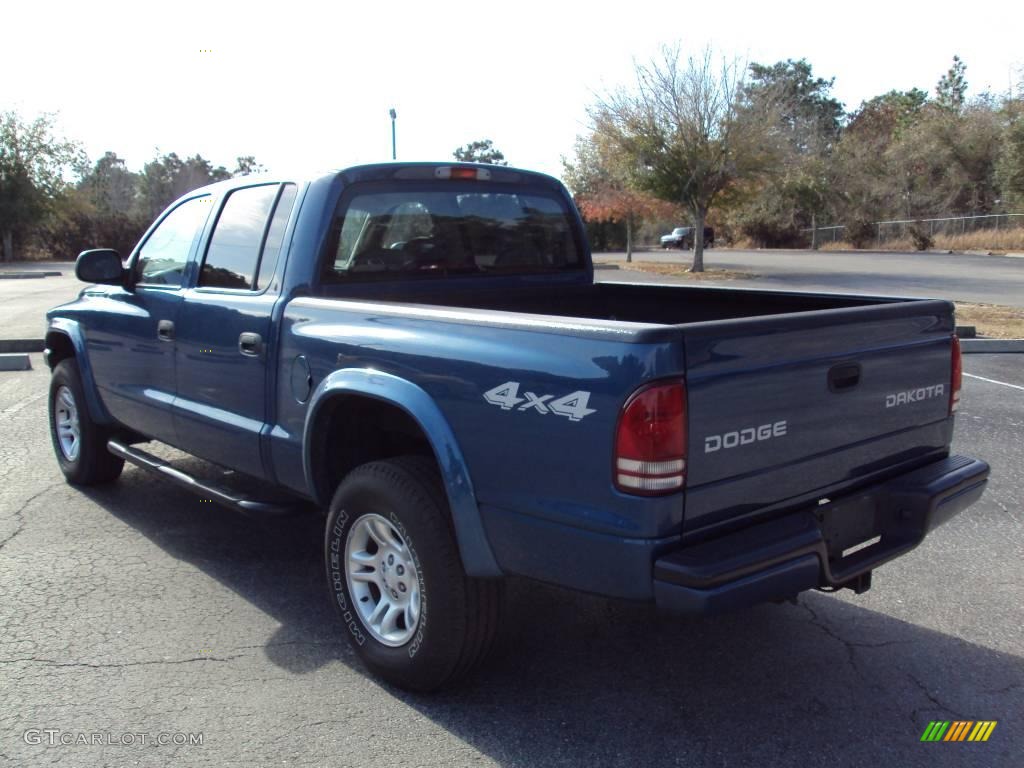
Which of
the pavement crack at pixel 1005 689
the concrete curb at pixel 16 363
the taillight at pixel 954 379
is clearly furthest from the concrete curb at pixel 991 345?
the concrete curb at pixel 16 363

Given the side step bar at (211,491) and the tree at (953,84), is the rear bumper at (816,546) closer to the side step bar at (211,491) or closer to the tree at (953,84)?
the side step bar at (211,491)

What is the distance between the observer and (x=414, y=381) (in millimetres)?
3320

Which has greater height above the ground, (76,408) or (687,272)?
(76,408)

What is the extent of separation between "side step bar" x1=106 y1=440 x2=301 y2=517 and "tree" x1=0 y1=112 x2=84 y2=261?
3956cm

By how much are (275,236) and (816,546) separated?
2718 mm

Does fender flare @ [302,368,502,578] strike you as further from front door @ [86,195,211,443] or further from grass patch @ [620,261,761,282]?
grass patch @ [620,261,761,282]

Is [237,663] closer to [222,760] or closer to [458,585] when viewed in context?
[222,760]

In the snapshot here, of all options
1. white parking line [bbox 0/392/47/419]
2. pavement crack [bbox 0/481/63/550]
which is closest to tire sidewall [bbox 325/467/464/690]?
pavement crack [bbox 0/481/63/550]

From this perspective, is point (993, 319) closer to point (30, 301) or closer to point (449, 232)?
point (449, 232)

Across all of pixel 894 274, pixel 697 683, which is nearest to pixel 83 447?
pixel 697 683

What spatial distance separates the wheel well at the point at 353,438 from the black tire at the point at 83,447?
2511 millimetres

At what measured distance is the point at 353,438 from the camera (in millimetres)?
3945

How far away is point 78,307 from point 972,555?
5268mm

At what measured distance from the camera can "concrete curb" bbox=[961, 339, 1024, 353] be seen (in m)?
12.1
